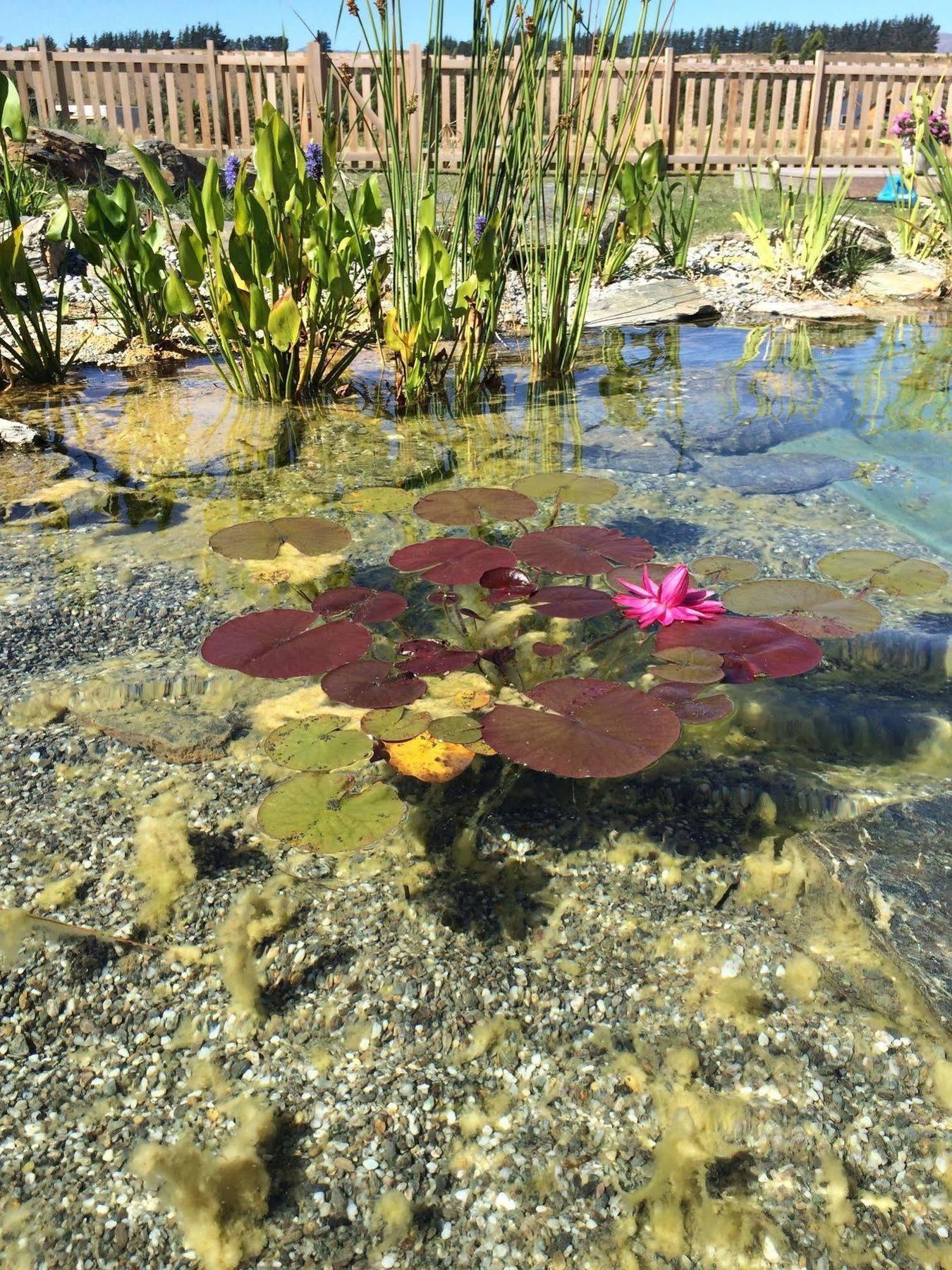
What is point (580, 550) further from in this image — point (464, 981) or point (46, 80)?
point (46, 80)

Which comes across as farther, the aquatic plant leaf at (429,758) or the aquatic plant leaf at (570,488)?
the aquatic plant leaf at (570,488)

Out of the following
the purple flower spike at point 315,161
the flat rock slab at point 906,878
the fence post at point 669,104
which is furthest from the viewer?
the fence post at point 669,104

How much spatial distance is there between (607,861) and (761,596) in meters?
0.69

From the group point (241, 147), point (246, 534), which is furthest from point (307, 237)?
point (241, 147)

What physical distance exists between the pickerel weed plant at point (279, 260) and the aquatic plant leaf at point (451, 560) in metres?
1.16

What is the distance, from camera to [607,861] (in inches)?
44.4

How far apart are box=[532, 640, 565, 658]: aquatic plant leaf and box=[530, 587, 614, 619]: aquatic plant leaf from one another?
64 mm

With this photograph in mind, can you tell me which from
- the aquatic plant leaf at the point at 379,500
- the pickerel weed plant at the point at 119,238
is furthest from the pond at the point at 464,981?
the pickerel weed plant at the point at 119,238

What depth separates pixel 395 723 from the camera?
130cm

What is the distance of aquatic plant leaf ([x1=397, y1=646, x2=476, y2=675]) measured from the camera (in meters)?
1.42

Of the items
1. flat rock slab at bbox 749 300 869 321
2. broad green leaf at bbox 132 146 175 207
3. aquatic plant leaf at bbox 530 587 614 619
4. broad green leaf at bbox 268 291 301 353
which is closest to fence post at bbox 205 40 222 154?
flat rock slab at bbox 749 300 869 321

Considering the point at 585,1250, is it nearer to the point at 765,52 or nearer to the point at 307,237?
the point at 307,237

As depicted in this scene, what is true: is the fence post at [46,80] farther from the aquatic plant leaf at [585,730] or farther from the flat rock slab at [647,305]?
the aquatic plant leaf at [585,730]

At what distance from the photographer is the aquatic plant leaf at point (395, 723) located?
1.28 m
